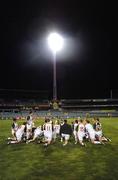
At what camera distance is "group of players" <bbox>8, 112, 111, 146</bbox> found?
80.6 ft

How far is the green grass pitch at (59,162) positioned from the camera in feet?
57.9

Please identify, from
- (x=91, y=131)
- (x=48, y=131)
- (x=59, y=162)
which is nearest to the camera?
(x=59, y=162)

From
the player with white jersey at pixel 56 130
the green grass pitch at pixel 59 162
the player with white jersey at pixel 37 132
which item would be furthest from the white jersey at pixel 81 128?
the player with white jersey at pixel 37 132

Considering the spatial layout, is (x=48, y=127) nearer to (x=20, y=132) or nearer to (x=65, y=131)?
(x=65, y=131)

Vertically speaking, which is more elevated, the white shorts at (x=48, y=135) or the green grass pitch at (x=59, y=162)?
the white shorts at (x=48, y=135)

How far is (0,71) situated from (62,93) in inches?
577

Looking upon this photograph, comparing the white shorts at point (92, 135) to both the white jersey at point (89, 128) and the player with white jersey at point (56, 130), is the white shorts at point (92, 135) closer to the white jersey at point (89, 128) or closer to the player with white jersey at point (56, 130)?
the white jersey at point (89, 128)

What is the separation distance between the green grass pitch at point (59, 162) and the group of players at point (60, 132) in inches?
21.2

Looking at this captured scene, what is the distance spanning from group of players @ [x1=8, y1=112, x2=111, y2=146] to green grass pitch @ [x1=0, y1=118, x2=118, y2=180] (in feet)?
1.76

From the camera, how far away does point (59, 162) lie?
2006cm

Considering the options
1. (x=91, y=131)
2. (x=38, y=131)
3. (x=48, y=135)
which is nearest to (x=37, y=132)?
(x=38, y=131)

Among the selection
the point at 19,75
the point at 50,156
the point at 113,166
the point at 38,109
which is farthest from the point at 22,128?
the point at 19,75

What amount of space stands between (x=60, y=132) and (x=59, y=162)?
545 centimetres

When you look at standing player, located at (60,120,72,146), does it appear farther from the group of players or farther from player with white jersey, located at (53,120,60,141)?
player with white jersey, located at (53,120,60,141)
